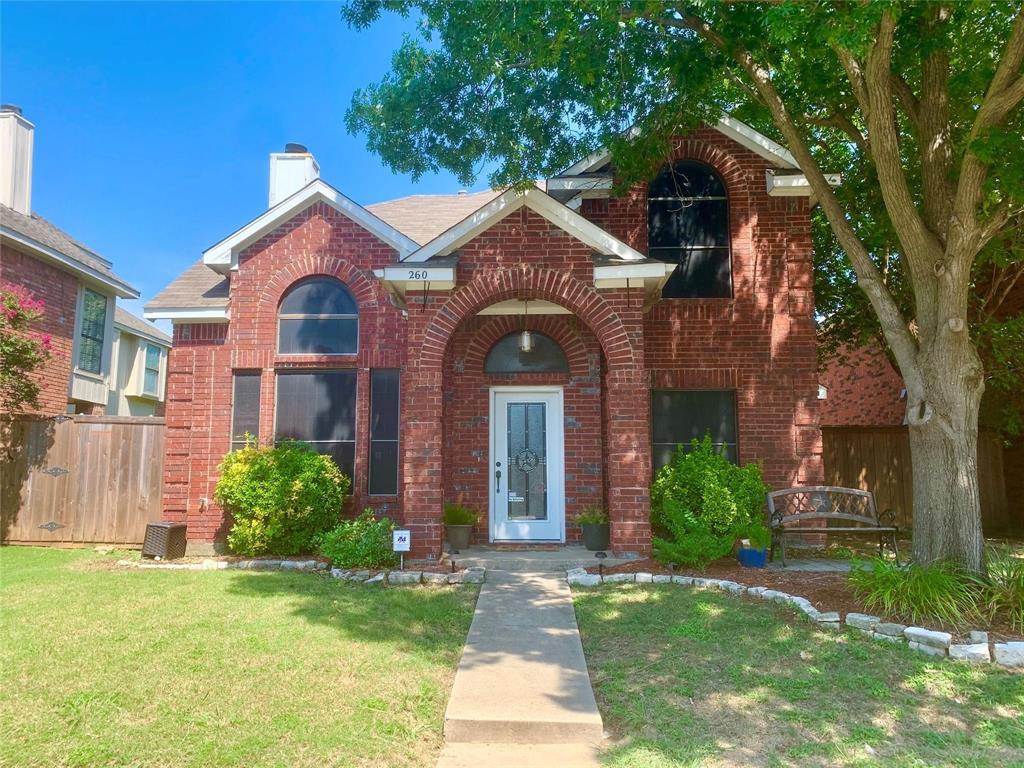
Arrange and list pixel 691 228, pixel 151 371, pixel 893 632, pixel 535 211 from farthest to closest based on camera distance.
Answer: pixel 151 371
pixel 691 228
pixel 535 211
pixel 893 632

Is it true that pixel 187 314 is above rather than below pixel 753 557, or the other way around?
above

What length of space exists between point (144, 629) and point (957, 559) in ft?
24.6

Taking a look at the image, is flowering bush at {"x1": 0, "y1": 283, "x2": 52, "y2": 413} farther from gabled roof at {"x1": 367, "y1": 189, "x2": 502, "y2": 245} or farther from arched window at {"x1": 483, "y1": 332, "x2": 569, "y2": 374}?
arched window at {"x1": 483, "y1": 332, "x2": 569, "y2": 374}

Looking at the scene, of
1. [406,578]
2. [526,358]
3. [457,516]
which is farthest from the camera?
[526,358]

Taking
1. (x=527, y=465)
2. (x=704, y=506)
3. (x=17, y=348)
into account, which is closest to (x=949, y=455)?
(x=704, y=506)

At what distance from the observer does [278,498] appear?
839 centimetres

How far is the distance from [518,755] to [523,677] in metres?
0.91

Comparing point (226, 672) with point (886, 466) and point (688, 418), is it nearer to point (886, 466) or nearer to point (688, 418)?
point (688, 418)

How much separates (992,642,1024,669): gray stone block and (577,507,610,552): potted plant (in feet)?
14.9

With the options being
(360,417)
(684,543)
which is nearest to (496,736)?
(684,543)

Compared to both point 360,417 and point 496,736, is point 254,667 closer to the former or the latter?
point 496,736

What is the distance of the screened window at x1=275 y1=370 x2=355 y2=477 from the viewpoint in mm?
9578

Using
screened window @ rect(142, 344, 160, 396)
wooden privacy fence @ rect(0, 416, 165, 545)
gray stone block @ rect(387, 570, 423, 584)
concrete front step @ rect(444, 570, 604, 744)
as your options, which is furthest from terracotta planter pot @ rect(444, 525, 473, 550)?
screened window @ rect(142, 344, 160, 396)

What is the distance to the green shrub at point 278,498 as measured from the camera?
8.45 metres
